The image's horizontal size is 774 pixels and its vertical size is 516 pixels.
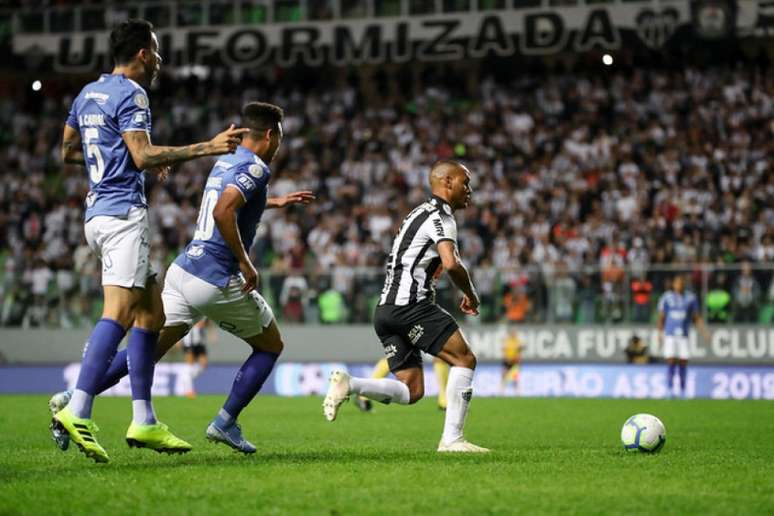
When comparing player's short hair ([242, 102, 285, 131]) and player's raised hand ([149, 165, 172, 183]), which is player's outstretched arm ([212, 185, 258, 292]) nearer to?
player's raised hand ([149, 165, 172, 183])

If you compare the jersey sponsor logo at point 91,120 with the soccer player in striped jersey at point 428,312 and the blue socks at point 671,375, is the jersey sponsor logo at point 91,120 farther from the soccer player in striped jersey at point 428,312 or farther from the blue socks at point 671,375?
the blue socks at point 671,375

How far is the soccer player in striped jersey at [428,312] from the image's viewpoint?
9141 mm

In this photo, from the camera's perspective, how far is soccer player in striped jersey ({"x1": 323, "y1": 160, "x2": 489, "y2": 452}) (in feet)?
30.0

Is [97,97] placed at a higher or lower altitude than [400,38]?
lower

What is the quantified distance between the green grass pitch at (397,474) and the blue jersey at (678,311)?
352 inches

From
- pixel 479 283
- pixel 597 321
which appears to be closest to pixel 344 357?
pixel 479 283

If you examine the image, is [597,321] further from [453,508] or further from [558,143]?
[453,508]

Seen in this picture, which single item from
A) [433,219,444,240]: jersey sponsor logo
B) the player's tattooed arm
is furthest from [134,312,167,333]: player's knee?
[433,219,444,240]: jersey sponsor logo

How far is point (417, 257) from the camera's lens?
9398 millimetres

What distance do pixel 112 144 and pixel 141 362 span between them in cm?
142

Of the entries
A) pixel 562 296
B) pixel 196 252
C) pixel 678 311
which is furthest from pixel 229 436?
pixel 562 296

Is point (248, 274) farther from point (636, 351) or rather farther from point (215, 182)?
point (636, 351)

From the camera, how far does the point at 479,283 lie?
24.2 m

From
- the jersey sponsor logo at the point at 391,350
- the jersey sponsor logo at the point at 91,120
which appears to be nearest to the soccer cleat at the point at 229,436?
the jersey sponsor logo at the point at 391,350
